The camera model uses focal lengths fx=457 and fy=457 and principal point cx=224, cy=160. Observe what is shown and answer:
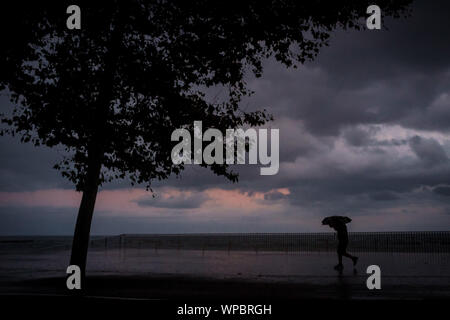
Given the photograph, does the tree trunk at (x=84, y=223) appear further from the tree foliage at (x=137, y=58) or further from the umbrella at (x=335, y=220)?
the umbrella at (x=335, y=220)

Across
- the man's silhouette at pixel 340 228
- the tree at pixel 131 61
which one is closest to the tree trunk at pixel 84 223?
the tree at pixel 131 61

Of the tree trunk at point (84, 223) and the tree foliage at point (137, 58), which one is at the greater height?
the tree foliage at point (137, 58)

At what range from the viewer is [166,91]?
48.3ft

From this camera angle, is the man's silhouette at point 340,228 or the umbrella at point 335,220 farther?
the umbrella at point 335,220

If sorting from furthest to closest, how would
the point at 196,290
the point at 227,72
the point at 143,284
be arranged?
1. the point at 227,72
2. the point at 143,284
3. the point at 196,290

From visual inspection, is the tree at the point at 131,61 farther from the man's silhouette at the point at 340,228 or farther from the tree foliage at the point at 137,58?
the man's silhouette at the point at 340,228

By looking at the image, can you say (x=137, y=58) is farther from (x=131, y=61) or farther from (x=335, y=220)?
(x=335, y=220)

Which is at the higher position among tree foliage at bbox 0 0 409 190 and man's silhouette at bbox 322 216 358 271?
tree foliage at bbox 0 0 409 190

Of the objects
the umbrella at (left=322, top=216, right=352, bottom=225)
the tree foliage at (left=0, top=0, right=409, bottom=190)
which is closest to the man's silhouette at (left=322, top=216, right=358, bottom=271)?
the umbrella at (left=322, top=216, right=352, bottom=225)

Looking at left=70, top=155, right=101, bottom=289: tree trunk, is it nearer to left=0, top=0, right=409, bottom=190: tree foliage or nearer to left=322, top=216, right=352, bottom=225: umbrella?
left=0, top=0, right=409, bottom=190: tree foliage

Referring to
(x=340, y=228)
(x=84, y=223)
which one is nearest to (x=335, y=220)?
(x=340, y=228)
